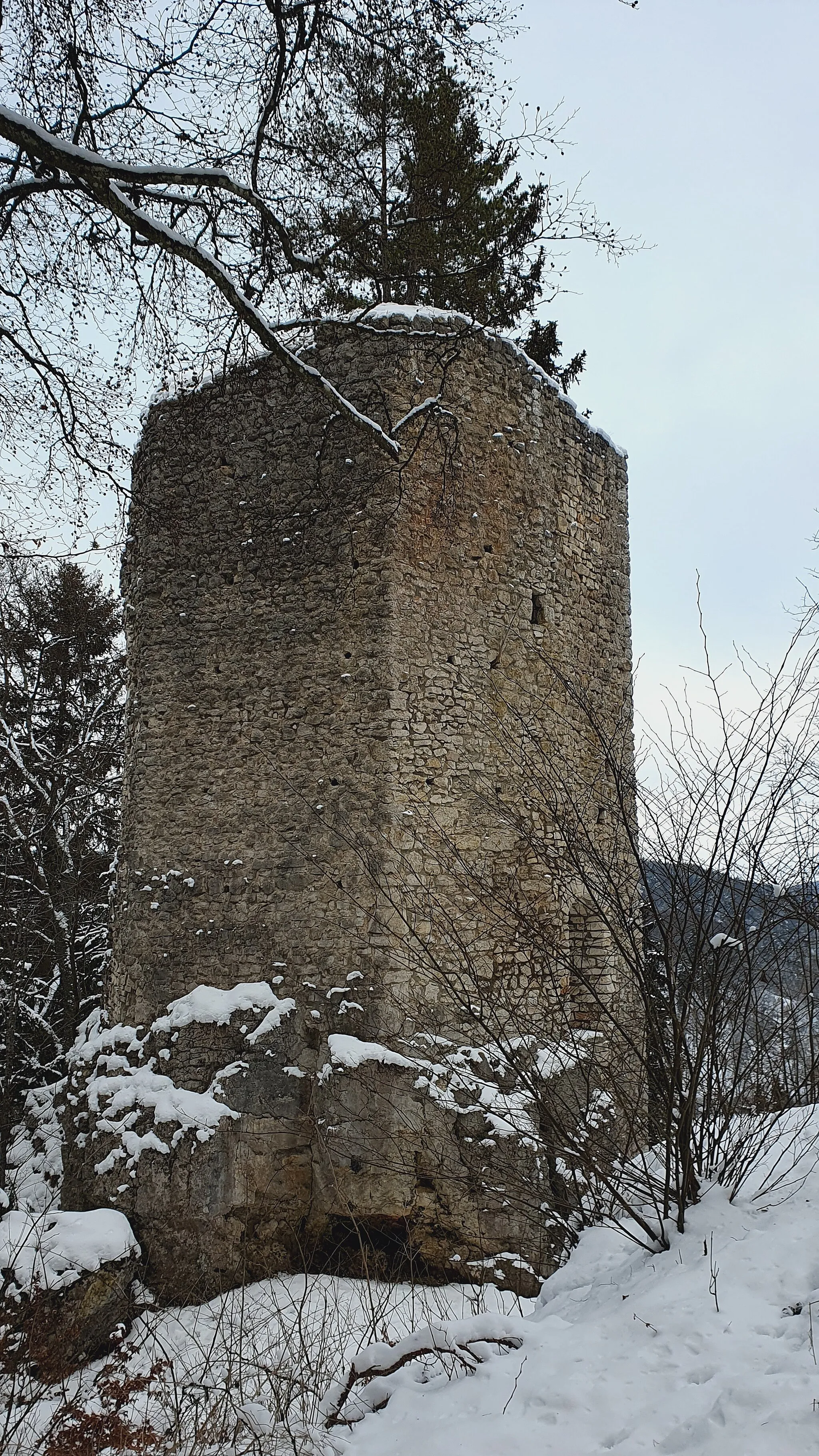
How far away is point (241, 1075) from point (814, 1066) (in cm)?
432

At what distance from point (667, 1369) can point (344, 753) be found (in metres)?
4.66

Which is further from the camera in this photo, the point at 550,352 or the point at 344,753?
the point at 550,352

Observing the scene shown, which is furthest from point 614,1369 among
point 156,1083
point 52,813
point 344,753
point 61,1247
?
point 52,813

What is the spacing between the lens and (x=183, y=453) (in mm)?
8055

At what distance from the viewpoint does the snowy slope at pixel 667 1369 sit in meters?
2.33

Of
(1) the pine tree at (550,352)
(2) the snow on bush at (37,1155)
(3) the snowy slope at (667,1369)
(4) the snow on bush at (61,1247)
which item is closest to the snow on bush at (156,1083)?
(4) the snow on bush at (61,1247)

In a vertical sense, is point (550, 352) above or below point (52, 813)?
above

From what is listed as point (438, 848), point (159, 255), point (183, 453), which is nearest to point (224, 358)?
point (159, 255)

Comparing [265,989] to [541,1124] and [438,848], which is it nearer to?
[438,848]

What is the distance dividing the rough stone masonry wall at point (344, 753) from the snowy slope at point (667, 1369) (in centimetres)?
264

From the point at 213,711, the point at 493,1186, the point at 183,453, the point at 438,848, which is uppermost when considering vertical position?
the point at 183,453

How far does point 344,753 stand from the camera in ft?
22.3

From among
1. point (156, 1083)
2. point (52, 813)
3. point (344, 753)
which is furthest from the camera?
point (52, 813)

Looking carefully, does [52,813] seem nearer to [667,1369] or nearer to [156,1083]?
[156,1083]
